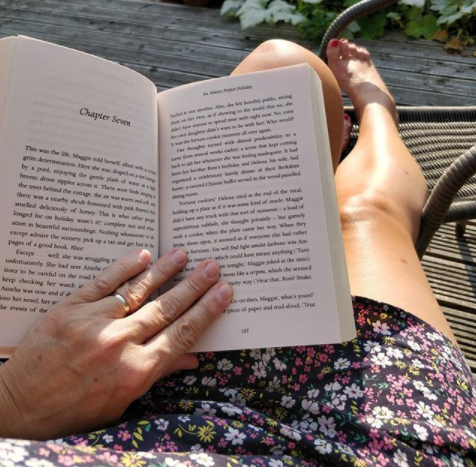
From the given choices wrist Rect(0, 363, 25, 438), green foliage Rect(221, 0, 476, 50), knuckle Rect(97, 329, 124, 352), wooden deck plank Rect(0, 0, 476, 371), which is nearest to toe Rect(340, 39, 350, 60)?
wooden deck plank Rect(0, 0, 476, 371)

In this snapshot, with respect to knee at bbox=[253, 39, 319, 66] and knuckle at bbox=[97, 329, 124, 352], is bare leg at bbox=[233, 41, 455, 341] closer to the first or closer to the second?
knee at bbox=[253, 39, 319, 66]

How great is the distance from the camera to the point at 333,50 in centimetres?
166

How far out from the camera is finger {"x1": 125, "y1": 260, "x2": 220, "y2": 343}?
62 cm

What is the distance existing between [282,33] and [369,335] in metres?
2.19

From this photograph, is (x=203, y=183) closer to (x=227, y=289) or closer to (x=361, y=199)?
(x=227, y=289)

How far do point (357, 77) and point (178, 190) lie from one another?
107 cm

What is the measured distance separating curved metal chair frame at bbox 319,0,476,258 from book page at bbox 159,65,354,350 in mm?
493

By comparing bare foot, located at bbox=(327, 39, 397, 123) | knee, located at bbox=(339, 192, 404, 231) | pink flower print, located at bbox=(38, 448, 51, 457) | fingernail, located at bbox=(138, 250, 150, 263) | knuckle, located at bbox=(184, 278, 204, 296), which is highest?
bare foot, located at bbox=(327, 39, 397, 123)

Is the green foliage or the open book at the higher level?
the green foliage

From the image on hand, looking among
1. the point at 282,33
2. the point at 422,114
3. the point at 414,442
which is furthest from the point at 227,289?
the point at 282,33

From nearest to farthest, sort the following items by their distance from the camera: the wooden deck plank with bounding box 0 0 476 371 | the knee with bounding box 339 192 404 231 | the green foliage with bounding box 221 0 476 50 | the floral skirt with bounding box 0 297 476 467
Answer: the floral skirt with bounding box 0 297 476 467 < the knee with bounding box 339 192 404 231 < the wooden deck plank with bounding box 0 0 476 371 < the green foliage with bounding box 221 0 476 50

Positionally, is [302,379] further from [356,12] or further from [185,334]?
[356,12]

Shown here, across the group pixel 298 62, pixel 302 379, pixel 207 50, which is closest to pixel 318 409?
pixel 302 379

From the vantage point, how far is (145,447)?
55cm
